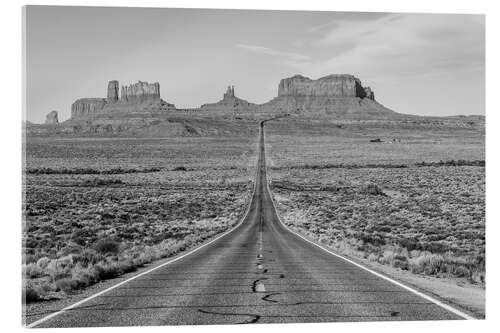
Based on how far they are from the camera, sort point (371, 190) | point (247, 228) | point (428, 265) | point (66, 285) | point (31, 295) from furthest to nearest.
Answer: point (371, 190) → point (247, 228) → point (428, 265) → point (66, 285) → point (31, 295)

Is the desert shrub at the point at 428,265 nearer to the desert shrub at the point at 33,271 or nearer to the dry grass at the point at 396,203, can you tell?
the dry grass at the point at 396,203

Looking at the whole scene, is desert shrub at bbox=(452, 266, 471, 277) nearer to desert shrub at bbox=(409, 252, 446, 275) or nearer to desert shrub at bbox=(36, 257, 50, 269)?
desert shrub at bbox=(409, 252, 446, 275)

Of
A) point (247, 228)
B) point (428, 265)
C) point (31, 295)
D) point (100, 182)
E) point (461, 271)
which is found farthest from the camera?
point (100, 182)

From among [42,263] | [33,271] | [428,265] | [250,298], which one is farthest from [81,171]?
[250,298]

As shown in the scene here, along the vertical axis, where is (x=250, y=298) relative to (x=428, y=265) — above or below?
above

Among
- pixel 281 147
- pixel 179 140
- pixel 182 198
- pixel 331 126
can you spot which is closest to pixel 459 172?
pixel 182 198

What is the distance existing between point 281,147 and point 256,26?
126017mm

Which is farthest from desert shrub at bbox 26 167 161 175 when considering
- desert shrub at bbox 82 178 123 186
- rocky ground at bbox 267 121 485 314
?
rocky ground at bbox 267 121 485 314

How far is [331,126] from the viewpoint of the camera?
18512 centimetres

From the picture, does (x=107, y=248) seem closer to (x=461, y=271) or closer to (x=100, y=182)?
(x=461, y=271)

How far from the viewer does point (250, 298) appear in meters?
11.0

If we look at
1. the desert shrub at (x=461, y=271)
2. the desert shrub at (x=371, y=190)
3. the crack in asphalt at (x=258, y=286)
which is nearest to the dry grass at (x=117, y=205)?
the crack in asphalt at (x=258, y=286)

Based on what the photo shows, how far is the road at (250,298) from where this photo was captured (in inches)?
372

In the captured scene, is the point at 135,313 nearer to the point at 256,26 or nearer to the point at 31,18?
the point at 31,18
